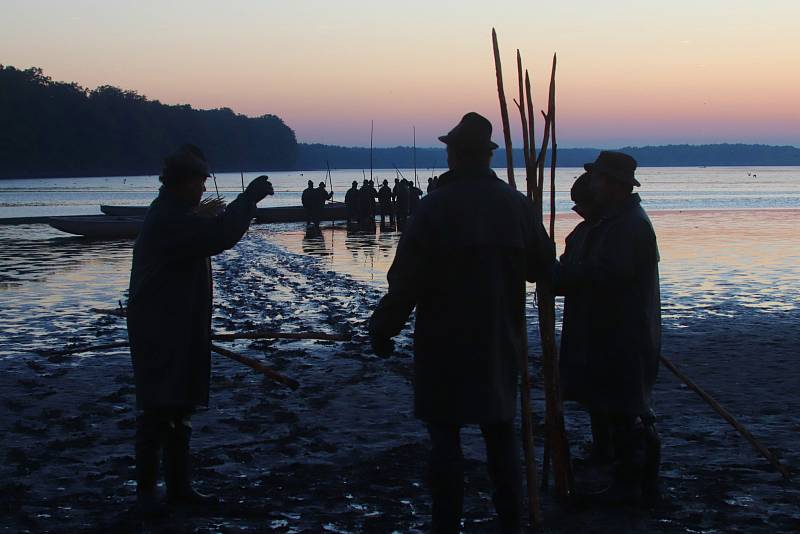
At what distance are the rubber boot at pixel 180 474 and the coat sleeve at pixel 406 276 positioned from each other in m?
1.44

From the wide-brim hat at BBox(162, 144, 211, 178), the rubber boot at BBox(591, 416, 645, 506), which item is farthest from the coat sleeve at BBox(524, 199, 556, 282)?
the wide-brim hat at BBox(162, 144, 211, 178)

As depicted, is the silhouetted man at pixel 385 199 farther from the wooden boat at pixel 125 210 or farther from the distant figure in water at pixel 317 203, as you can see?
the wooden boat at pixel 125 210

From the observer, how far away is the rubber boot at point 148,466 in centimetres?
454

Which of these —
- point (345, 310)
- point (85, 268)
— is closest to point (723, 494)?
point (345, 310)

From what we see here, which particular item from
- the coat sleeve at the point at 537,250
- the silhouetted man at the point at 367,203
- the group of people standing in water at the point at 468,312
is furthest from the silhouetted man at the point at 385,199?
the coat sleeve at the point at 537,250

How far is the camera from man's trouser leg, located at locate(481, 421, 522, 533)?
13.0 ft

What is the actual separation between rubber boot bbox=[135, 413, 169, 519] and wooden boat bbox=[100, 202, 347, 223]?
32271 millimetres

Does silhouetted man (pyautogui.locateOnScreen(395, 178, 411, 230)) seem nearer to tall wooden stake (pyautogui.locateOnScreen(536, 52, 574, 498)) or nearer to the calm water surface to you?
the calm water surface

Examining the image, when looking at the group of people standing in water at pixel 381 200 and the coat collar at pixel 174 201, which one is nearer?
the coat collar at pixel 174 201

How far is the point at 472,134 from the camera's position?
12.9ft

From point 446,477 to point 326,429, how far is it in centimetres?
256

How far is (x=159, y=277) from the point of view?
14.8 feet

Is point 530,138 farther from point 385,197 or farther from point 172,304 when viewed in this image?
point 385,197

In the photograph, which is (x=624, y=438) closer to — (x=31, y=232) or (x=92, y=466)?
(x=92, y=466)
